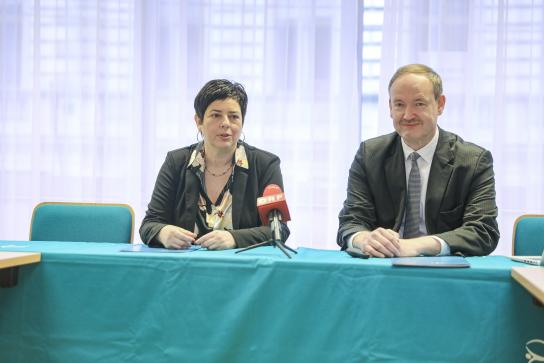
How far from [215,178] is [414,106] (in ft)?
2.67

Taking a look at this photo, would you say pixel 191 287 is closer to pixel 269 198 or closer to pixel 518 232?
pixel 269 198

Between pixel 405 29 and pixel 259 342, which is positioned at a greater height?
pixel 405 29

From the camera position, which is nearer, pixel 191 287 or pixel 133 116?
pixel 191 287

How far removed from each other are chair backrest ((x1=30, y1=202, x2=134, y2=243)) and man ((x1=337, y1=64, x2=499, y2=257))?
3.07ft

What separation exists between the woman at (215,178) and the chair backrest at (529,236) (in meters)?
0.94

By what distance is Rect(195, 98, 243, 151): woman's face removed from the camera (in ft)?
7.10

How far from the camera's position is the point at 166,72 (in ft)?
12.0

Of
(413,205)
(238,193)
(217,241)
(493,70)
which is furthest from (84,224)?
(493,70)

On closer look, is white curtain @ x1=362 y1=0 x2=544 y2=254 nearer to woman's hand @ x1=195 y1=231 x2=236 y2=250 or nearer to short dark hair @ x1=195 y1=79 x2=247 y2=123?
short dark hair @ x1=195 y1=79 x2=247 y2=123

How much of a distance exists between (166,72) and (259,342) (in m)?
2.61

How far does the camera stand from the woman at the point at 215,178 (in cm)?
216

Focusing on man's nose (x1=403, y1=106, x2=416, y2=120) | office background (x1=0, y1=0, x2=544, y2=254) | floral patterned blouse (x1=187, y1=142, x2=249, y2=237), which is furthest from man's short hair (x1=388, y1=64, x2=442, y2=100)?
office background (x1=0, y1=0, x2=544, y2=254)

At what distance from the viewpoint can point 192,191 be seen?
85.4 inches

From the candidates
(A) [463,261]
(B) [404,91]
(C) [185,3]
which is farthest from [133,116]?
(A) [463,261]
